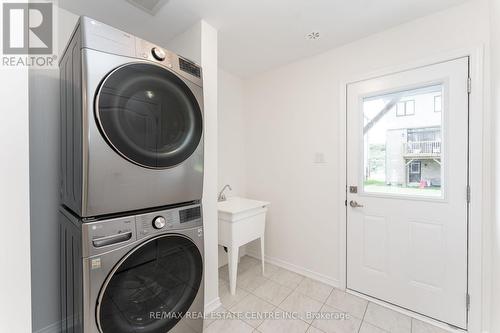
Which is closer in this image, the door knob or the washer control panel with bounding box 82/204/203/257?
the washer control panel with bounding box 82/204/203/257

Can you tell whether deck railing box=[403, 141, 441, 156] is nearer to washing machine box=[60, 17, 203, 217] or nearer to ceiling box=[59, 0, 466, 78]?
ceiling box=[59, 0, 466, 78]

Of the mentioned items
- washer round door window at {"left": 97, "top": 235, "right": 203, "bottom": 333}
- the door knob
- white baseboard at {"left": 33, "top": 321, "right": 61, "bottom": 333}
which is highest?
the door knob

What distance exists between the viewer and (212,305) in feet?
5.83

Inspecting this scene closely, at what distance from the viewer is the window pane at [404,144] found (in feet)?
5.40

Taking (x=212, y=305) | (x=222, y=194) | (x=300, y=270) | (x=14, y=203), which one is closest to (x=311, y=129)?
(x=222, y=194)

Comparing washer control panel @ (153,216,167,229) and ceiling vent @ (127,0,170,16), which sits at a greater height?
ceiling vent @ (127,0,170,16)

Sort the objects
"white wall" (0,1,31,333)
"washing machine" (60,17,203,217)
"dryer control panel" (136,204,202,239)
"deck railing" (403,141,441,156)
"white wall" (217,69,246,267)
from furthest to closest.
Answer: "white wall" (217,69,246,267) < "deck railing" (403,141,441,156) < "dryer control panel" (136,204,202,239) < "washing machine" (60,17,203,217) < "white wall" (0,1,31,333)

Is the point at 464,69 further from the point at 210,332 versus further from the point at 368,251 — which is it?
the point at 210,332

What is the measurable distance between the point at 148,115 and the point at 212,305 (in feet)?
5.32

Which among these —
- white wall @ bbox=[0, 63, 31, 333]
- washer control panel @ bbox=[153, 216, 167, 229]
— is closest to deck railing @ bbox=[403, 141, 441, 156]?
washer control panel @ bbox=[153, 216, 167, 229]

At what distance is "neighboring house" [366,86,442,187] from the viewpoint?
5.37ft

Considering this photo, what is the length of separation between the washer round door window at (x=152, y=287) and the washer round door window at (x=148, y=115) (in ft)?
1.51

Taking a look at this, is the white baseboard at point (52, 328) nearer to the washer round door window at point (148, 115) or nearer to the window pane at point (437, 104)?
the washer round door window at point (148, 115)

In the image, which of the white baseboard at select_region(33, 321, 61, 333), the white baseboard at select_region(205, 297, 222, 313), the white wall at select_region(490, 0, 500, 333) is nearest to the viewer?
the white wall at select_region(490, 0, 500, 333)
